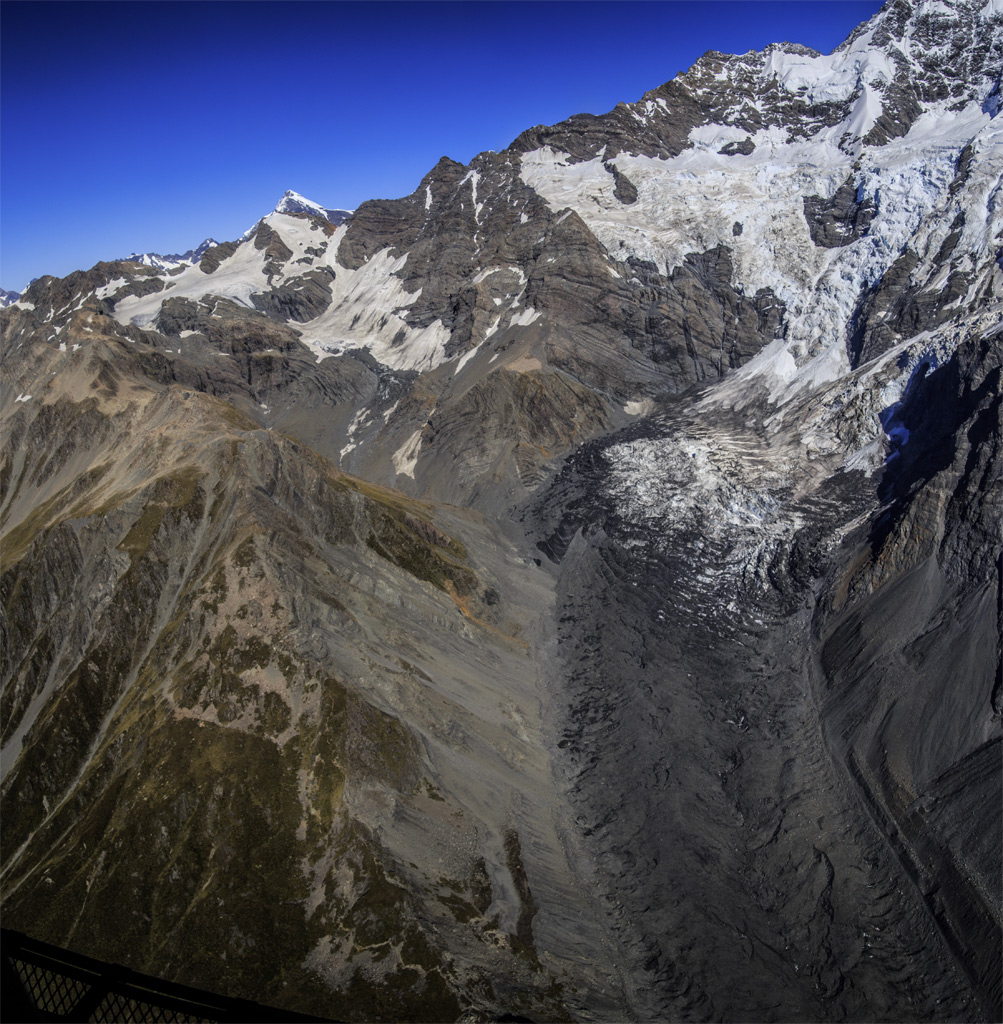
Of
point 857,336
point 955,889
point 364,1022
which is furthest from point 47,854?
point 857,336

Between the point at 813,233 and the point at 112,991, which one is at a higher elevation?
the point at 813,233

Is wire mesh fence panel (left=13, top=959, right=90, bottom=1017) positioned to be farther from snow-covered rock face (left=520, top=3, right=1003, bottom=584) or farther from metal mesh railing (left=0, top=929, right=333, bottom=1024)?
snow-covered rock face (left=520, top=3, right=1003, bottom=584)

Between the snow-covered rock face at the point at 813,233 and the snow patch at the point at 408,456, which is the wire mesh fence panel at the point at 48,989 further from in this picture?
the snow patch at the point at 408,456

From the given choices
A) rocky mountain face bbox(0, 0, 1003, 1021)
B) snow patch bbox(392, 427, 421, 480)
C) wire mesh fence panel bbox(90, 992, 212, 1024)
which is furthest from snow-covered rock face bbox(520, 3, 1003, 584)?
wire mesh fence panel bbox(90, 992, 212, 1024)

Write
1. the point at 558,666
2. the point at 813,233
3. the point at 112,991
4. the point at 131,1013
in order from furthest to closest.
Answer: the point at 813,233 → the point at 558,666 → the point at 131,1013 → the point at 112,991

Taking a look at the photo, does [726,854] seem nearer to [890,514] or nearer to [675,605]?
[675,605]

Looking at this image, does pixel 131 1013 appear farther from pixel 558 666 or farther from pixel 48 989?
pixel 558 666

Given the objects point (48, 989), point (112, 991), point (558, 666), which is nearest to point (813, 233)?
point (558, 666)

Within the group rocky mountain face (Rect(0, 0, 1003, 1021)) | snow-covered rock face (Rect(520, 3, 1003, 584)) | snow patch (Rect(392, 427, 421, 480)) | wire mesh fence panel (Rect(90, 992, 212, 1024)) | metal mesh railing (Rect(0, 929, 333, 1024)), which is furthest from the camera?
snow patch (Rect(392, 427, 421, 480))

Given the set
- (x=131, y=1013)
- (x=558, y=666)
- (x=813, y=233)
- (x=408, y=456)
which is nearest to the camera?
(x=131, y=1013)
